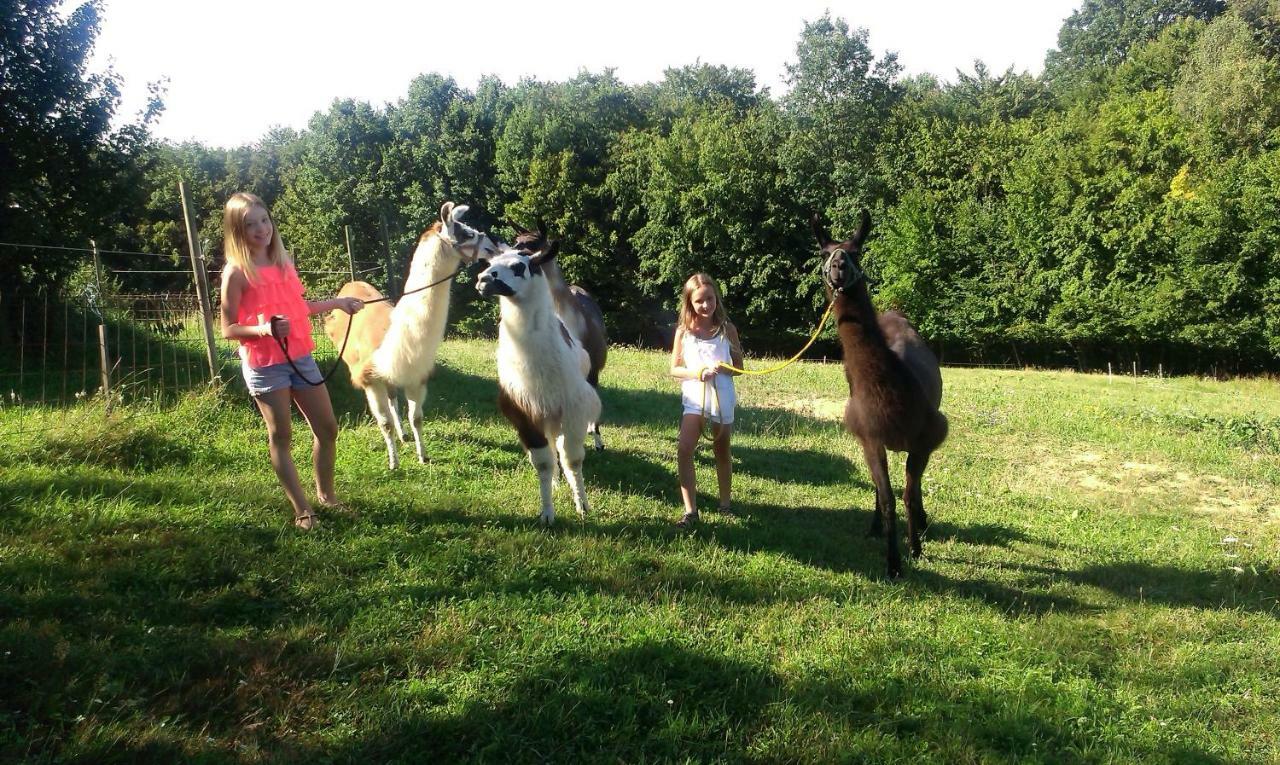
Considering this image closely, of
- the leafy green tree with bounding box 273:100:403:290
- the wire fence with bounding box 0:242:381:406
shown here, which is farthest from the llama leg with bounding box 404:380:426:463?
the leafy green tree with bounding box 273:100:403:290

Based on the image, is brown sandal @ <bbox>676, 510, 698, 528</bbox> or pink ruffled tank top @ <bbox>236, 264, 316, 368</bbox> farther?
brown sandal @ <bbox>676, 510, 698, 528</bbox>

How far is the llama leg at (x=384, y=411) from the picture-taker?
6078 millimetres

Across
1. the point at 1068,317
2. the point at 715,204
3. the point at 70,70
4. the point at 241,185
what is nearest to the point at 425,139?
the point at 715,204

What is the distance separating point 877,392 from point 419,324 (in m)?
3.85

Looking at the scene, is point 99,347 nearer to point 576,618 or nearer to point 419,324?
point 419,324

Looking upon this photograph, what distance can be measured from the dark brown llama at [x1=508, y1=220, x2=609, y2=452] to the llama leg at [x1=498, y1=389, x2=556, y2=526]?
1079 mm

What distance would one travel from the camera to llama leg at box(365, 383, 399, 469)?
19.9ft

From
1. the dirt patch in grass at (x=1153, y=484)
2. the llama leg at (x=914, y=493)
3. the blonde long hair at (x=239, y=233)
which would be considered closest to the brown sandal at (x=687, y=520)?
the llama leg at (x=914, y=493)

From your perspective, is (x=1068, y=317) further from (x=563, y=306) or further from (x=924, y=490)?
(x=563, y=306)

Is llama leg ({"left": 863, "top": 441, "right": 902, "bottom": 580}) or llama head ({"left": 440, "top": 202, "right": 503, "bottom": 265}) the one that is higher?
llama head ({"left": 440, "top": 202, "right": 503, "bottom": 265})

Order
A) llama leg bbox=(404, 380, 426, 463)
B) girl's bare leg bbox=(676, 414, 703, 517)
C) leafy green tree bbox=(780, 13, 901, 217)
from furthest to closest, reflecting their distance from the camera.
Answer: leafy green tree bbox=(780, 13, 901, 217), llama leg bbox=(404, 380, 426, 463), girl's bare leg bbox=(676, 414, 703, 517)

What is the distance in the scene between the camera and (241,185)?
156ft

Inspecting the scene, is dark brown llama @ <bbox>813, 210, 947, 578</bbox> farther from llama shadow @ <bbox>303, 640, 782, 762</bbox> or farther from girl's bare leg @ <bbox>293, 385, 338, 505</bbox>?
girl's bare leg @ <bbox>293, 385, 338, 505</bbox>

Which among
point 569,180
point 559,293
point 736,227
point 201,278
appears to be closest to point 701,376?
point 559,293
